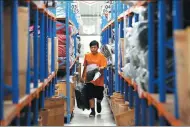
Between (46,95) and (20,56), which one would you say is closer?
(20,56)

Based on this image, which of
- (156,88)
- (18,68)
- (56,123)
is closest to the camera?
(18,68)

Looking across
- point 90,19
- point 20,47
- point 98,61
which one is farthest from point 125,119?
point 90,19

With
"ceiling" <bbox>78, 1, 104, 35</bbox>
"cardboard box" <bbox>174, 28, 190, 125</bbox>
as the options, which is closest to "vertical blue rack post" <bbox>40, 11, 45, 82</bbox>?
"cardboard box" <bbox>174, 28, 190, 125</bbox>

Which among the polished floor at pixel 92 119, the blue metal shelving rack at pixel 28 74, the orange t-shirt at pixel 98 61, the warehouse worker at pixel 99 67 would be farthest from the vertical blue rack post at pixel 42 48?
the orange t-shirt at pixel 98 61

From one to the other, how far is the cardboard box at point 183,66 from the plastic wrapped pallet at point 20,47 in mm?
1706

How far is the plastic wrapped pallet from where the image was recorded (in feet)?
11.4

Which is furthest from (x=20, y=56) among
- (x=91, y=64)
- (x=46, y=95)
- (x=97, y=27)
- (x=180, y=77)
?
(x=97, y=27)

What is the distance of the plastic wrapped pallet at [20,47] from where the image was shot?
348 centimetres

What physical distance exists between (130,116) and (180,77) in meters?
2.95

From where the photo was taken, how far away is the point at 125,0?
175 inches

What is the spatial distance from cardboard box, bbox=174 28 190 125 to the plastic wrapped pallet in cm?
171

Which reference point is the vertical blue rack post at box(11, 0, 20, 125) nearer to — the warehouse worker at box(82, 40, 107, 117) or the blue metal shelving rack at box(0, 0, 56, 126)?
the blue metal shelving rack at box(0, 0, 56, 126)

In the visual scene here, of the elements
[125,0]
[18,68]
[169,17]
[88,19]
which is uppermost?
[88,19]

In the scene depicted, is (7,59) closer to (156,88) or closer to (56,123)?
(156,88)
